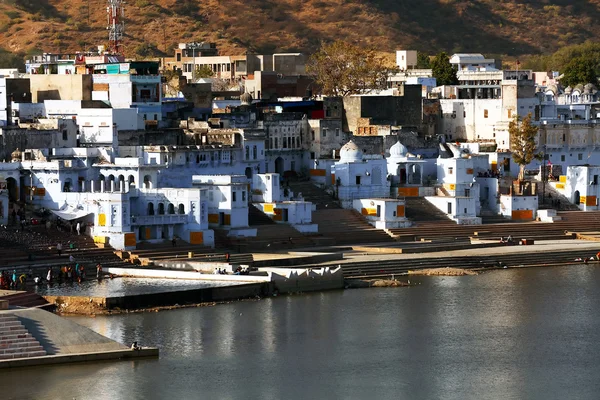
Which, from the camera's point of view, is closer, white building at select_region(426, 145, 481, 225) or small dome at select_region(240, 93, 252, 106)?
white building at select_region(426, 145, 481, 225)

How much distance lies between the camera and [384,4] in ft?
424

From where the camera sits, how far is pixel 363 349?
44281 millimetres

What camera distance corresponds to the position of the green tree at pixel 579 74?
3826 inches

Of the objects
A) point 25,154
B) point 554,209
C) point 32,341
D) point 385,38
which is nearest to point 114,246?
point 25,154

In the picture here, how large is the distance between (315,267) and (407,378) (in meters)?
13.0

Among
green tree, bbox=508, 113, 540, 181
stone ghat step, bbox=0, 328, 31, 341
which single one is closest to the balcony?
stone ghat step, bbox=0, 328, 31, 341

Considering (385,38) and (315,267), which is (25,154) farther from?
(385,38)

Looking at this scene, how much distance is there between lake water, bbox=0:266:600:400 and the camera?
132 feet

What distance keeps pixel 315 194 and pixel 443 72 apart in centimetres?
2474

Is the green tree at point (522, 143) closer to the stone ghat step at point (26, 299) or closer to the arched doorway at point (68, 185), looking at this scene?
the arched doorway at point (68, 185)

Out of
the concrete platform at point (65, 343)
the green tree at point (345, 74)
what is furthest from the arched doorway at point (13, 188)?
the green tree at point (345, 74)

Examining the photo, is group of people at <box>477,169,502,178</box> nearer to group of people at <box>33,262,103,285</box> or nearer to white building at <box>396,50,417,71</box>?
group of people at <box>33,262,103,285</box>

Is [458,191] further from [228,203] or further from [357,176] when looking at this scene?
[228,203]

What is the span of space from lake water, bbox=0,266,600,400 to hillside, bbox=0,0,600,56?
61.0 metres
